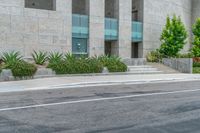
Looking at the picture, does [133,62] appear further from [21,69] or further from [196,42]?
[21,69]

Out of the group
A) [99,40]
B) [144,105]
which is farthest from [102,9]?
[144,105]

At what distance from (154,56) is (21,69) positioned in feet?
56.8

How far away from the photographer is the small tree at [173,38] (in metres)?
31.6

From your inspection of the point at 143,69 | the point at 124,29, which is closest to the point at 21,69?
the point at 143,69

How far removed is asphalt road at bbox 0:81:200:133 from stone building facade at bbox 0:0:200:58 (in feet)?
38.0

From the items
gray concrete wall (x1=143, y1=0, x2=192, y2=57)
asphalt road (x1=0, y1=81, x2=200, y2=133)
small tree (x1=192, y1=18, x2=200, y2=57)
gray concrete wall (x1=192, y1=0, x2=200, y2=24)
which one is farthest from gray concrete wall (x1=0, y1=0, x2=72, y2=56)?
gray concrete wall (x1=192, y1=0, x2=200, y2=24)

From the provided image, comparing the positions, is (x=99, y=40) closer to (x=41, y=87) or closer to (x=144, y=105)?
(x=41, y=87)

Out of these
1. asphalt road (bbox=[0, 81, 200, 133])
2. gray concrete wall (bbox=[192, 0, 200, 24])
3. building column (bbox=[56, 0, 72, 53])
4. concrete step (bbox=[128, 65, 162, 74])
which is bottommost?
asphalt road (bbox=[0, 81, 200, 133])

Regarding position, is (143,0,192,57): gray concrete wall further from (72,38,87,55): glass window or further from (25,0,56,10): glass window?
(25,0,56,10): glass window

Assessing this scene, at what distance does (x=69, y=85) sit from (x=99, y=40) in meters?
11.9

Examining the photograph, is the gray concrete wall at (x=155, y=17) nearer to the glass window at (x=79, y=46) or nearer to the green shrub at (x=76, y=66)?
the glass window at (x=79, y=46)

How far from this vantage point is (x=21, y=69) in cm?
1827

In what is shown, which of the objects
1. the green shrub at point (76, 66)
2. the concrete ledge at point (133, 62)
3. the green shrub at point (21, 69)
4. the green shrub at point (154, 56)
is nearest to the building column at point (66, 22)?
the green shrub at point (76, 66)

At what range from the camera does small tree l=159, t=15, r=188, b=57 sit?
104 feet
